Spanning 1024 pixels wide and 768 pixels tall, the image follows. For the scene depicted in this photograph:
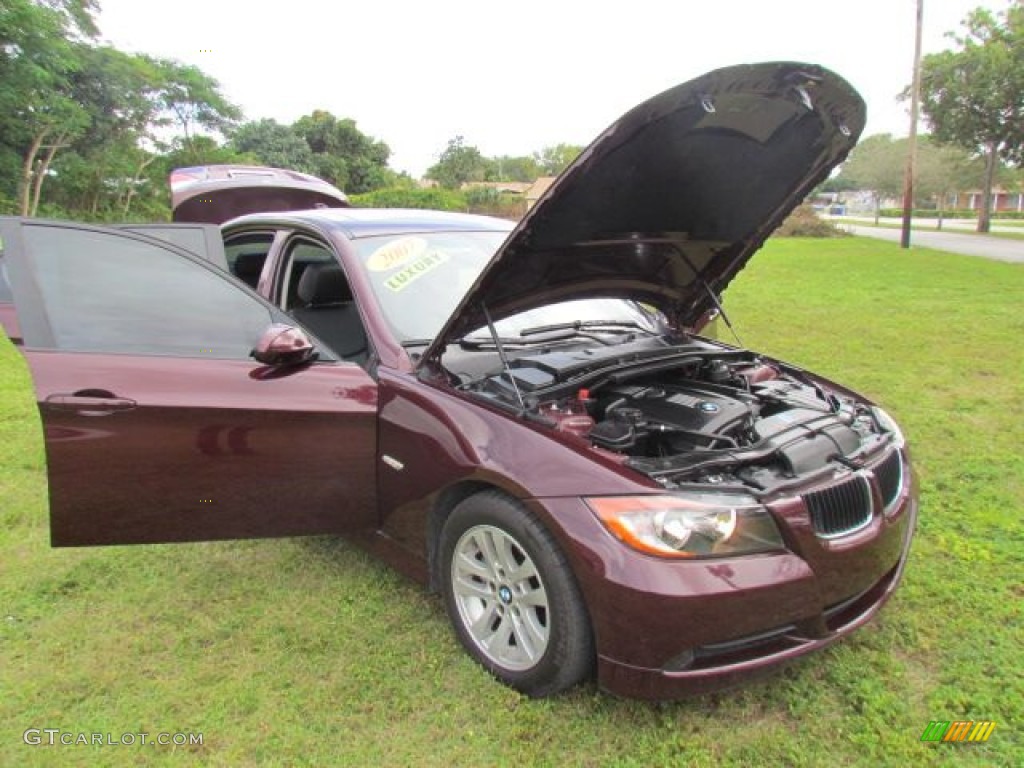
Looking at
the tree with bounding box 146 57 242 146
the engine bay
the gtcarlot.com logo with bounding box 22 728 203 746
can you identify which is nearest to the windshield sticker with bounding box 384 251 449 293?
the engine bay

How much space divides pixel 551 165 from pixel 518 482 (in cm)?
10213

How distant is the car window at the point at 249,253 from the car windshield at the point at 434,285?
94 centimetres

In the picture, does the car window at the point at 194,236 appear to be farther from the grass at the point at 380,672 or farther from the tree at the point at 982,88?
the tree at the point at 982,88

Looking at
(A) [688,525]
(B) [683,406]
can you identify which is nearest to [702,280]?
(B) [683,406]

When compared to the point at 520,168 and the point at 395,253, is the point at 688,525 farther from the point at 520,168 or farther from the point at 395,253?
the point at 520,168

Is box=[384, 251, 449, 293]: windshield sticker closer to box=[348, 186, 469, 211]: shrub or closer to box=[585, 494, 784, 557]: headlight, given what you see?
box=[585, 494, 784, 557]: headlight

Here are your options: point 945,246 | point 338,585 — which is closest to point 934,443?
point 338,585

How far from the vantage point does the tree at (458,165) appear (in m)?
48.8

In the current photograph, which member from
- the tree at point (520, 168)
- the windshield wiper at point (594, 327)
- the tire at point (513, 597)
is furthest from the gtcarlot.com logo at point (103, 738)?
the tree at point (520, 168)

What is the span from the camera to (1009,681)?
7.84 feet

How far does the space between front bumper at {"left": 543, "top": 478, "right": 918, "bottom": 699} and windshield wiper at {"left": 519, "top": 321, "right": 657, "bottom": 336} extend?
47.8 inches

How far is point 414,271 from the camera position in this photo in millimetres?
3166

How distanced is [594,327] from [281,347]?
1478 millimetres

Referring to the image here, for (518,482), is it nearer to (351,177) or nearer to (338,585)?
(338,585)
